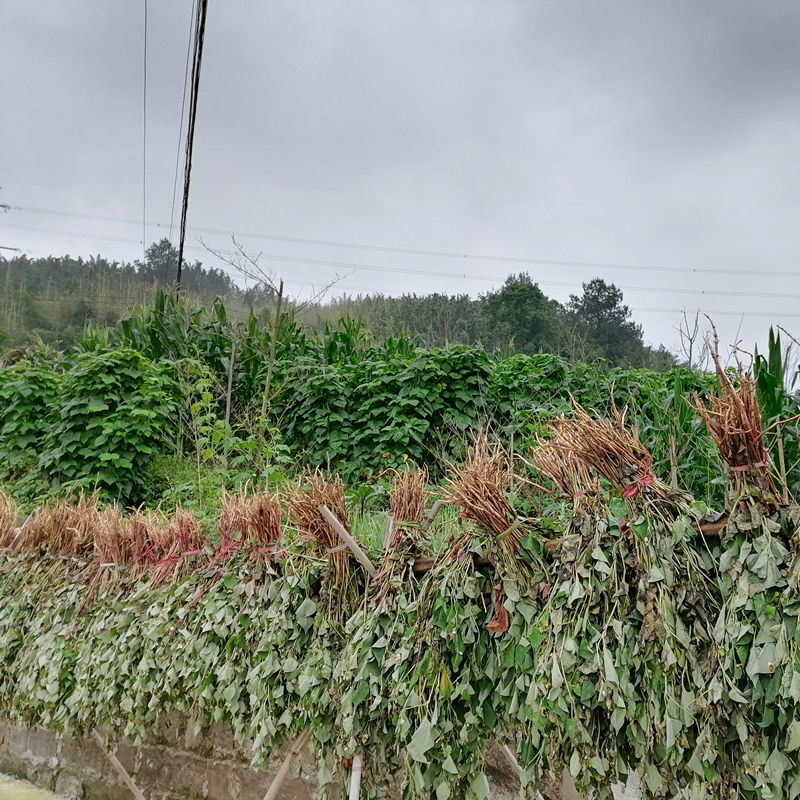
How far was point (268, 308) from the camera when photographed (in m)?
7.67

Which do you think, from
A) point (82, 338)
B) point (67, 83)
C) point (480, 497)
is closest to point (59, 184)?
point (67, 83)

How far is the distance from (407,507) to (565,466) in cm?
62

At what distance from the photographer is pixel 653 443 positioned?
390cm

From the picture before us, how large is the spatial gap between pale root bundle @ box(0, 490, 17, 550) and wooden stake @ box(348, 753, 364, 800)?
2.80 metres

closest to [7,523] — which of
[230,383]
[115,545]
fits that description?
[115,545]

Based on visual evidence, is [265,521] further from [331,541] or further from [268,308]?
[268,308]

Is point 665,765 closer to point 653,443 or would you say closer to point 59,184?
point 653,443

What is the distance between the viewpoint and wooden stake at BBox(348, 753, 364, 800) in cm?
193

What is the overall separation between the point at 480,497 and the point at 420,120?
12.4 m

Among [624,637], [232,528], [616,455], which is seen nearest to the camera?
[624,637]

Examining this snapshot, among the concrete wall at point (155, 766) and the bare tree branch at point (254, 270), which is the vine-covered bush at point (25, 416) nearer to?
the bare tree branch at point (254, 270)

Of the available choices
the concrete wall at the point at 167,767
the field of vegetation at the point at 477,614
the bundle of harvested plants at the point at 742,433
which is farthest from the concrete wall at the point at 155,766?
the bundle of harvested plants at the point at 742,433

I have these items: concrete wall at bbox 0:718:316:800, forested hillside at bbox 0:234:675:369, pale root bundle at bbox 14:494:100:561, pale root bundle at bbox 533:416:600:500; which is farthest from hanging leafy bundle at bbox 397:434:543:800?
forested hillside at bbox 0:234:675:369

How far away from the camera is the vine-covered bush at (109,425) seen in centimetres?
521
